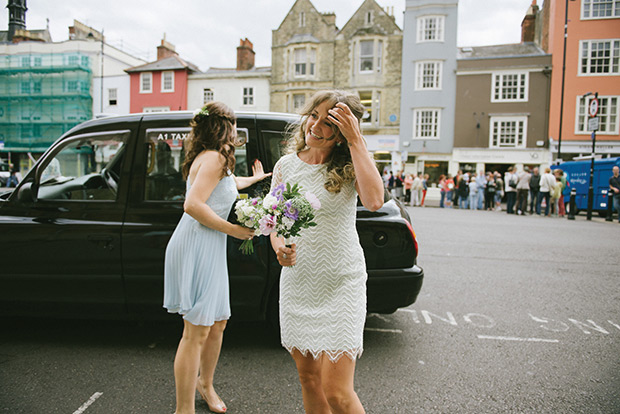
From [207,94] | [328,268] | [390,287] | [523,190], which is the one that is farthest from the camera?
[207,94]

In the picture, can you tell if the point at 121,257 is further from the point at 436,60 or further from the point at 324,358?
the point at 436,60

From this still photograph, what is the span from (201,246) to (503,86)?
30345 mm

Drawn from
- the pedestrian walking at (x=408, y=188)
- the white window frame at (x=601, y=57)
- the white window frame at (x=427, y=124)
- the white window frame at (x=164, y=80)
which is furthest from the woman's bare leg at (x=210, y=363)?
the white window frame at (x=164, y=80)

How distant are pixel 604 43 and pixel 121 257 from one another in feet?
107

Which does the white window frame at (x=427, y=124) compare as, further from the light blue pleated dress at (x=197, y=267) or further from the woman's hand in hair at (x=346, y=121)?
the woman's hand in hair at (x=346, y=121)

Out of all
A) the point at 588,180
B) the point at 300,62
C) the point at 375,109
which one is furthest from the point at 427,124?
the point at 588,180

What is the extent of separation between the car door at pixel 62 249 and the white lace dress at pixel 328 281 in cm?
197

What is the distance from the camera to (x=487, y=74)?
1115 inches

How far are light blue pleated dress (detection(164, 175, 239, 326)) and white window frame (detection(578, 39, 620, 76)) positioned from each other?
31.4 metres

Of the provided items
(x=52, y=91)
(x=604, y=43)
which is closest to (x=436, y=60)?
(x=604, y=43)

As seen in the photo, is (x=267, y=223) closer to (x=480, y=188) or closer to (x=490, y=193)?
(x=490, y=193)

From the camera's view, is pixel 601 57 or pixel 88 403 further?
pixel 601 57

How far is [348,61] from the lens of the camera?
3180 centimetres

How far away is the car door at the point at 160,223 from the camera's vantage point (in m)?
3.33
